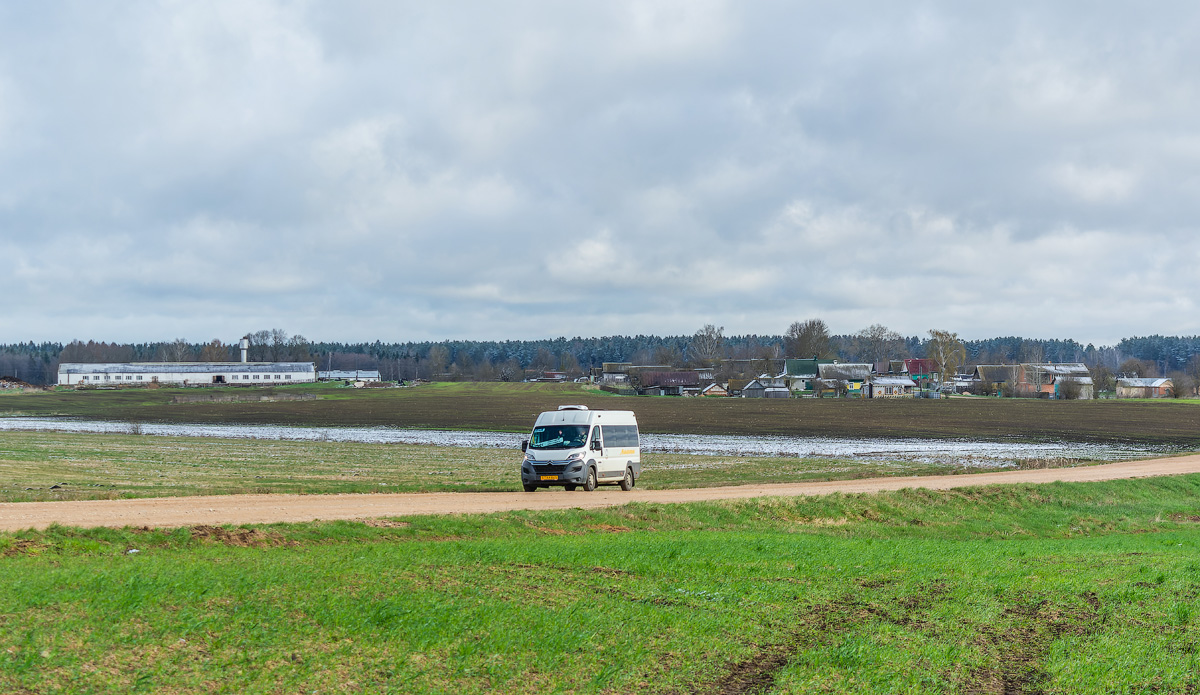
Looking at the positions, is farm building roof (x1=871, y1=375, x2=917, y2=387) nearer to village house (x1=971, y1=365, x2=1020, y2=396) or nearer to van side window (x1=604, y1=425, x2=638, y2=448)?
village house (x1=971, y1=365, x2=1020, y2=396)

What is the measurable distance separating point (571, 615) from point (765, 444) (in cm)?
5644

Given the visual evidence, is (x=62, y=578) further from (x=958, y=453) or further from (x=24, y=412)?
(x=24, y=412)

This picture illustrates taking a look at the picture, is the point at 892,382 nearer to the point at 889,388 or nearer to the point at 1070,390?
the point at 889,388

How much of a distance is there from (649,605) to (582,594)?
108 cm

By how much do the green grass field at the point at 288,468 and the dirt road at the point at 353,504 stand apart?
89.0 inches

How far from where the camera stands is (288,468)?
41.8 metres

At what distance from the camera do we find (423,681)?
360 inches

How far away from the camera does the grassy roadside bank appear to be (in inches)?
368

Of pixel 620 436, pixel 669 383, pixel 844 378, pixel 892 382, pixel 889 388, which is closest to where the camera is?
pixel 620 436

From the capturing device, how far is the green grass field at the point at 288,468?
30.9 metres

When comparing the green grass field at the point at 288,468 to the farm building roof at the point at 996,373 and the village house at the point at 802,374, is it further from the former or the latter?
the farm building roof at the point at 996,373

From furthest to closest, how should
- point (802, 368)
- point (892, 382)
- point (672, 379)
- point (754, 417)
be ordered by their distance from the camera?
point (802, 368)
point (672, 379)
point (892, 382)
point (754, 417)

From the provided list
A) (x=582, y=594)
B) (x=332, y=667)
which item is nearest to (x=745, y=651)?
(x=582, y=594)

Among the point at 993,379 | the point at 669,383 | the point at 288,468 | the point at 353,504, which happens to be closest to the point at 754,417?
the point at 288,468
